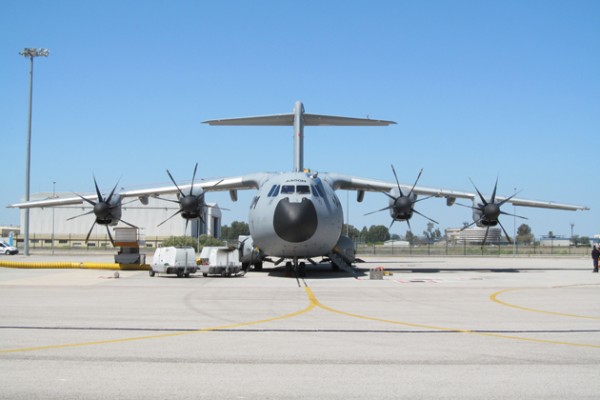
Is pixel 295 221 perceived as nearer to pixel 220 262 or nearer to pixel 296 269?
pixel 296 269

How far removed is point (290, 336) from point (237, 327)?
1407 millimetres

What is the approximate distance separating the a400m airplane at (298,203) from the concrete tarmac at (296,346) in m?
6.40

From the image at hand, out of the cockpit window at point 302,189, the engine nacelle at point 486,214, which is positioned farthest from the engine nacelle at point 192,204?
the engine nacelle at point 486,214

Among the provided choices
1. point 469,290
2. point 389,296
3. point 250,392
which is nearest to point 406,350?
point 250,392

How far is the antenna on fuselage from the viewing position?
1181 inches

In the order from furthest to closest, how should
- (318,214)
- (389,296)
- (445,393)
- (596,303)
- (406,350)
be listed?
(318,214) → (389,296) → (596,303) → (406,350) → (445,393)

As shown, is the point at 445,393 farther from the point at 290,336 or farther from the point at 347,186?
the point at 347,186

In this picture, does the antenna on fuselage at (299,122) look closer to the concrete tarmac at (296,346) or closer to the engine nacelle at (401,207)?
the engine nacelle at (401,207)

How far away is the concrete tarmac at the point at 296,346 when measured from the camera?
21.4 ft

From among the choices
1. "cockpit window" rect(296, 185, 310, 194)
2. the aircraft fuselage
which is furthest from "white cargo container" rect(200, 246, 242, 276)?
"cockpit window" rect(296, 185, 310, 194)

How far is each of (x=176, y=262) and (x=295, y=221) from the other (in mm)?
5302

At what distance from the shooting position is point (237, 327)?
36.0 ft

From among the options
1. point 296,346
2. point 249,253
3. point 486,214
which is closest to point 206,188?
point 249,253

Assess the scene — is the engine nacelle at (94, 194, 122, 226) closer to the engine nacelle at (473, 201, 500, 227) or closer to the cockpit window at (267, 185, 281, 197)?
the cockpit window at (267, 185, 281, 197)
